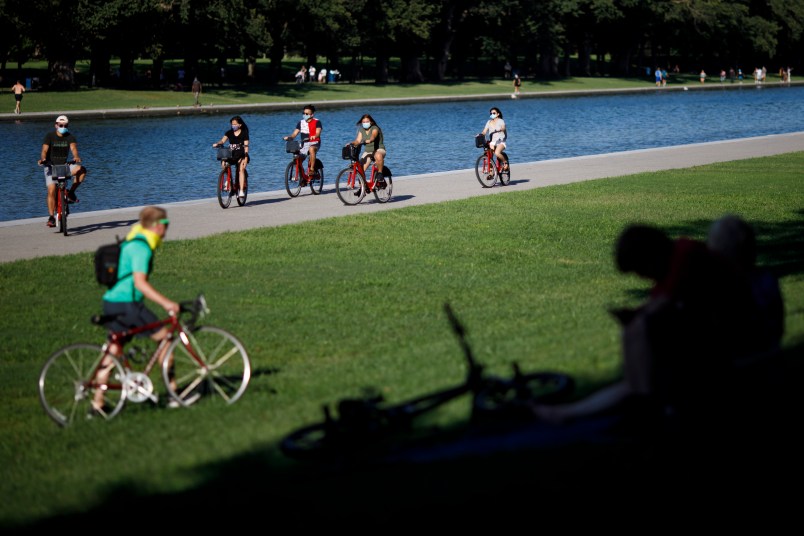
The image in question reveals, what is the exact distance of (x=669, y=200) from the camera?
19891 mm

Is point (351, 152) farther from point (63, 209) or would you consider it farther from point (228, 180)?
point (63, 209)

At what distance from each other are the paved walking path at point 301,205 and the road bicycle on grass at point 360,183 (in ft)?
0.52

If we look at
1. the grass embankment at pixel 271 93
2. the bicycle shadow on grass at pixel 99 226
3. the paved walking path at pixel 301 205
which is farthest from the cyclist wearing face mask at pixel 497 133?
the grass embankment at pixel 271 93

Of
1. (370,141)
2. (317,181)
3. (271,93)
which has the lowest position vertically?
(317,181)

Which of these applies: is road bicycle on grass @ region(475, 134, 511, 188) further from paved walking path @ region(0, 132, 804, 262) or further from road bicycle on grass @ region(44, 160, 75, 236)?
road bicycle on grass @ region(44, 160, 75, 236)

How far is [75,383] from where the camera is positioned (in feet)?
27.2

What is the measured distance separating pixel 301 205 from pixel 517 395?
1468 centimetres

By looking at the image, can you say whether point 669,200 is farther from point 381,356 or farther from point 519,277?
point 381,356

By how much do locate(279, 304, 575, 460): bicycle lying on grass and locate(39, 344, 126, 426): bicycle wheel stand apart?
8.84 ft

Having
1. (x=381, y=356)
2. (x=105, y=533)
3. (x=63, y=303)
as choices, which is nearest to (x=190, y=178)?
(x=63, y=303)

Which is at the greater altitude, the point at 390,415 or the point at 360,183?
the point at 360,183

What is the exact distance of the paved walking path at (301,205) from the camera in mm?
16781

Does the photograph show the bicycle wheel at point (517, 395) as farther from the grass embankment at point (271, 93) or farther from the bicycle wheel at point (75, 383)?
the grass embankment at point (271, 93)

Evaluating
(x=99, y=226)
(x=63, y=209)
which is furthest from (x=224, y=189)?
(x=63, y=209)
